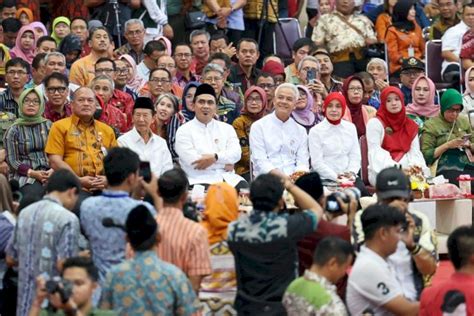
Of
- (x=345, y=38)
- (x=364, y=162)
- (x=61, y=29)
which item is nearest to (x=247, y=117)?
(x=364, y=162)

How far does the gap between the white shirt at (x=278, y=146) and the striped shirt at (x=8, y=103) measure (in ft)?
7.00

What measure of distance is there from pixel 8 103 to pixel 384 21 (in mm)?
6052

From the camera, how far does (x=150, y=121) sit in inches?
523

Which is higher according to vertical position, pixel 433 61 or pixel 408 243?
pixel 433 61

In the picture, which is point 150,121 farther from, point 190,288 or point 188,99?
point 190,288

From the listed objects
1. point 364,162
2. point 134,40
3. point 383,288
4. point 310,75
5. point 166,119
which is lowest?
point 383,288

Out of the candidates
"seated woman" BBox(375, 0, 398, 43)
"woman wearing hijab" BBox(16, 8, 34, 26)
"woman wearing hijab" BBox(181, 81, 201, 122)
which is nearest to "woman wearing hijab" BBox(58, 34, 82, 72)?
"woman wearing hijab" BBox(16, 8, 34, 26)

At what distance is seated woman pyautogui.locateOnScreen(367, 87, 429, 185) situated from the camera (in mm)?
13938

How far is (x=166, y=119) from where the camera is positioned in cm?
1392

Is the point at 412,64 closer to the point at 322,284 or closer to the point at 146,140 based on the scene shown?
the point at 146,140

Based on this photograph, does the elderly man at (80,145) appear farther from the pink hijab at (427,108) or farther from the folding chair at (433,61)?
the folding chair at (433,61)

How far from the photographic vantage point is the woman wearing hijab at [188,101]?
565 inches

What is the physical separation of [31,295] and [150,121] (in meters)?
3.99

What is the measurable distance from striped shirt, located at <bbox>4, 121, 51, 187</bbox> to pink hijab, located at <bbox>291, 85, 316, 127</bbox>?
2824mm
